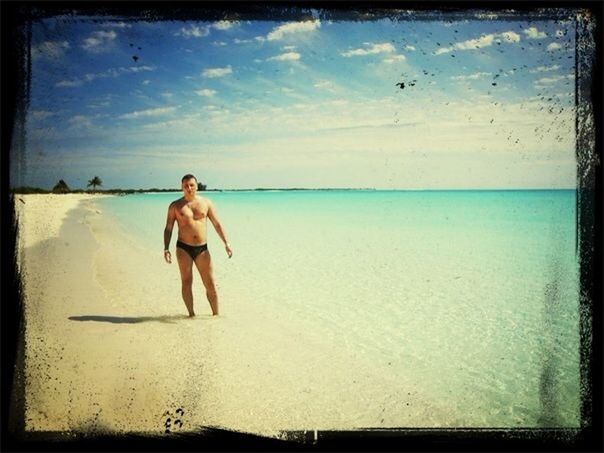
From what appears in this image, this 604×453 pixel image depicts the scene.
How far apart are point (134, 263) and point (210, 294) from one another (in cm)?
329

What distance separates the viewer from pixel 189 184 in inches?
173

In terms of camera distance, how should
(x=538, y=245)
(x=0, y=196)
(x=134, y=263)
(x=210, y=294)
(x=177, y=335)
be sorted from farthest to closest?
1. (x=538, y=245)
2. (x=134, y=263)
3. (x=210, y=294)
4. (x=177, y=335)
5. (x=0, y=196)

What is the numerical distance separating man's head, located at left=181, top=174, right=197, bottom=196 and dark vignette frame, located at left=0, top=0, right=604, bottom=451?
147cm

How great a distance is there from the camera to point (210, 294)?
470 centimetres

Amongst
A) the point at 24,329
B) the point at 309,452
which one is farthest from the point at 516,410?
the point at 24,329

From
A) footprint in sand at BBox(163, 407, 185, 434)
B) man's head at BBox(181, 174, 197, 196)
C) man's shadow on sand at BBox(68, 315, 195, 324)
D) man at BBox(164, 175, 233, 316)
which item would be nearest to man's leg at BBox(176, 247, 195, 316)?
man at BBox(164, 175, 233, 316)

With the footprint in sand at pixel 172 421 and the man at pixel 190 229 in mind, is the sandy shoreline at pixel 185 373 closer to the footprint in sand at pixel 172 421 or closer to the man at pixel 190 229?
the footprint in sand at pixel 172 421

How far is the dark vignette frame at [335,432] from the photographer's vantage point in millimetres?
3121

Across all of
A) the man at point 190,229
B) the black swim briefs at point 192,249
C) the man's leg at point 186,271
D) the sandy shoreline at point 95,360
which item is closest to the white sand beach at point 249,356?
the sandy shoreline at point 95,360

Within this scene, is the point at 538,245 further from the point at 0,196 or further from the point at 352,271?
the point at 0,196

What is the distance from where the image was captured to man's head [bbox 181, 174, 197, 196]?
4.38 m

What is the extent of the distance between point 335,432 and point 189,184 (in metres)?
2.84

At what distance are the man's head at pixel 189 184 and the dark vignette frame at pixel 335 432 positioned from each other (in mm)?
1469

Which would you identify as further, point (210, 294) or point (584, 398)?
point (210, 294)
